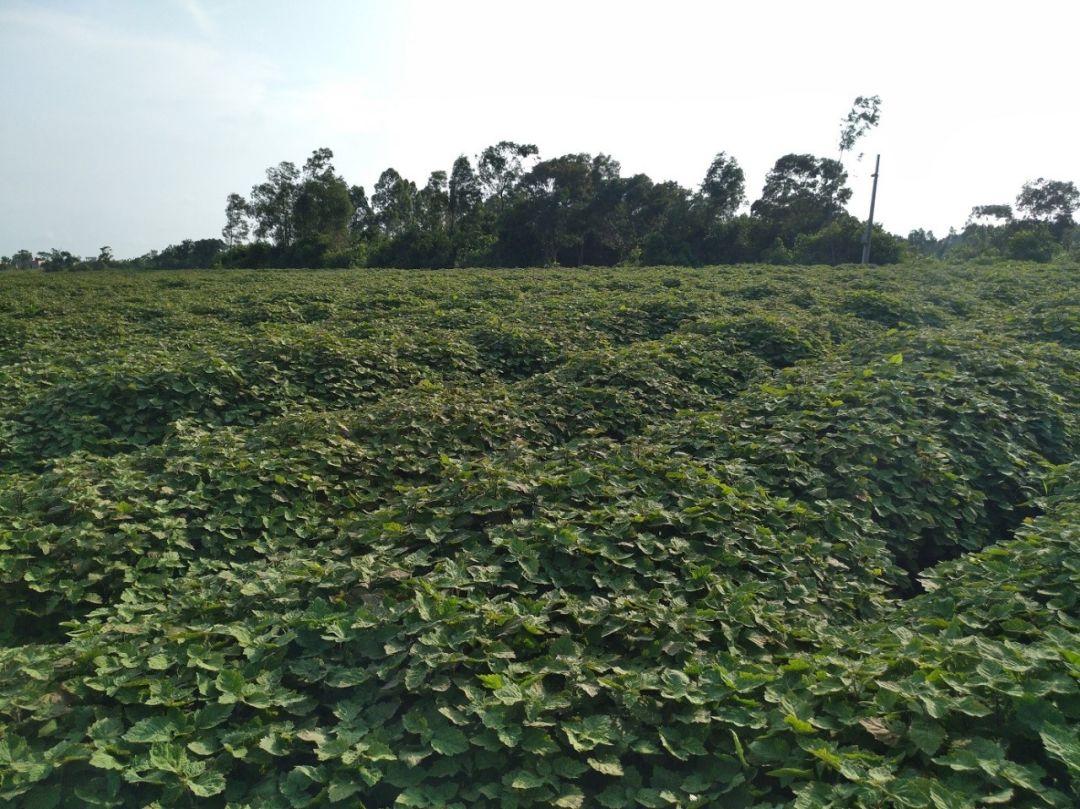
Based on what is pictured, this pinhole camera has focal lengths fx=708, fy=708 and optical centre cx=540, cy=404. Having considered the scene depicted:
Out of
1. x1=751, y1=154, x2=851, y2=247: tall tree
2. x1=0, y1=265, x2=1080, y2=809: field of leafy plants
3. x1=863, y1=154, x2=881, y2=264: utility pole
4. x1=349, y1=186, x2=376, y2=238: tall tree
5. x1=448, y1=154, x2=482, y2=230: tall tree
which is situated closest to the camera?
x1=0, y1=265, x2=1080, y2=809: field of leafy plants

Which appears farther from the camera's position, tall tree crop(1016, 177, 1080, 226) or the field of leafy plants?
tall tree crop(1016, 177, 1080, 226)

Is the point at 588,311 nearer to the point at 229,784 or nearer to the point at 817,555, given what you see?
the point at 817,555

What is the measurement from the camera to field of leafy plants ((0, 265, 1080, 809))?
2154 mm

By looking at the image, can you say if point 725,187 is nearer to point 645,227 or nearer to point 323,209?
point 645,227

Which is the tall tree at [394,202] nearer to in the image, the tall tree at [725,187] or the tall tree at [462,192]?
the tall tree at [462,192]

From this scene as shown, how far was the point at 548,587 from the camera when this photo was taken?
312 cm

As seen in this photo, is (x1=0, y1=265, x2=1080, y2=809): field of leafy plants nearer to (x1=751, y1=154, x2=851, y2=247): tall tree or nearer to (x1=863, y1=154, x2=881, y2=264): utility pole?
(x1=863, y1=154, x2=881, y2=264): utility pole

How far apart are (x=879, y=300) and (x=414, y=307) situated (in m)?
7.50

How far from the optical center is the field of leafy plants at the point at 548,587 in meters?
2.15

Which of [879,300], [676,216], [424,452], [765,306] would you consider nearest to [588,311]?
[765,306]

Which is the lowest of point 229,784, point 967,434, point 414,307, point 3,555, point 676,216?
point 229,784

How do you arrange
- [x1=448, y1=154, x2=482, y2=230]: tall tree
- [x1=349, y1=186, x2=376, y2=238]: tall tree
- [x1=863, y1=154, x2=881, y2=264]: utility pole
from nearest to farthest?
[x1=863, y1=154, x2=881, y2=264]: utility pole
[x1=448, y1=154, x2=482, y2=230]: tall tree
[x1=349, y1=186, x2=376, y2=238]: tall tree

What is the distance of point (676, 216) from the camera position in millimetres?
34281

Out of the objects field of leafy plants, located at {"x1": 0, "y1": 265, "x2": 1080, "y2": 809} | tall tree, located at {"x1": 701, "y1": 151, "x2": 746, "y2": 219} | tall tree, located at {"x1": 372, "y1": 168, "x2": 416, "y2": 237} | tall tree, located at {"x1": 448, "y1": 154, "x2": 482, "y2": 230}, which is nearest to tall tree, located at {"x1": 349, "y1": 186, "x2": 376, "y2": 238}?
tall tree, located at {"x1": 372, "y1": 168, "x2": 416, "y2": 237}
